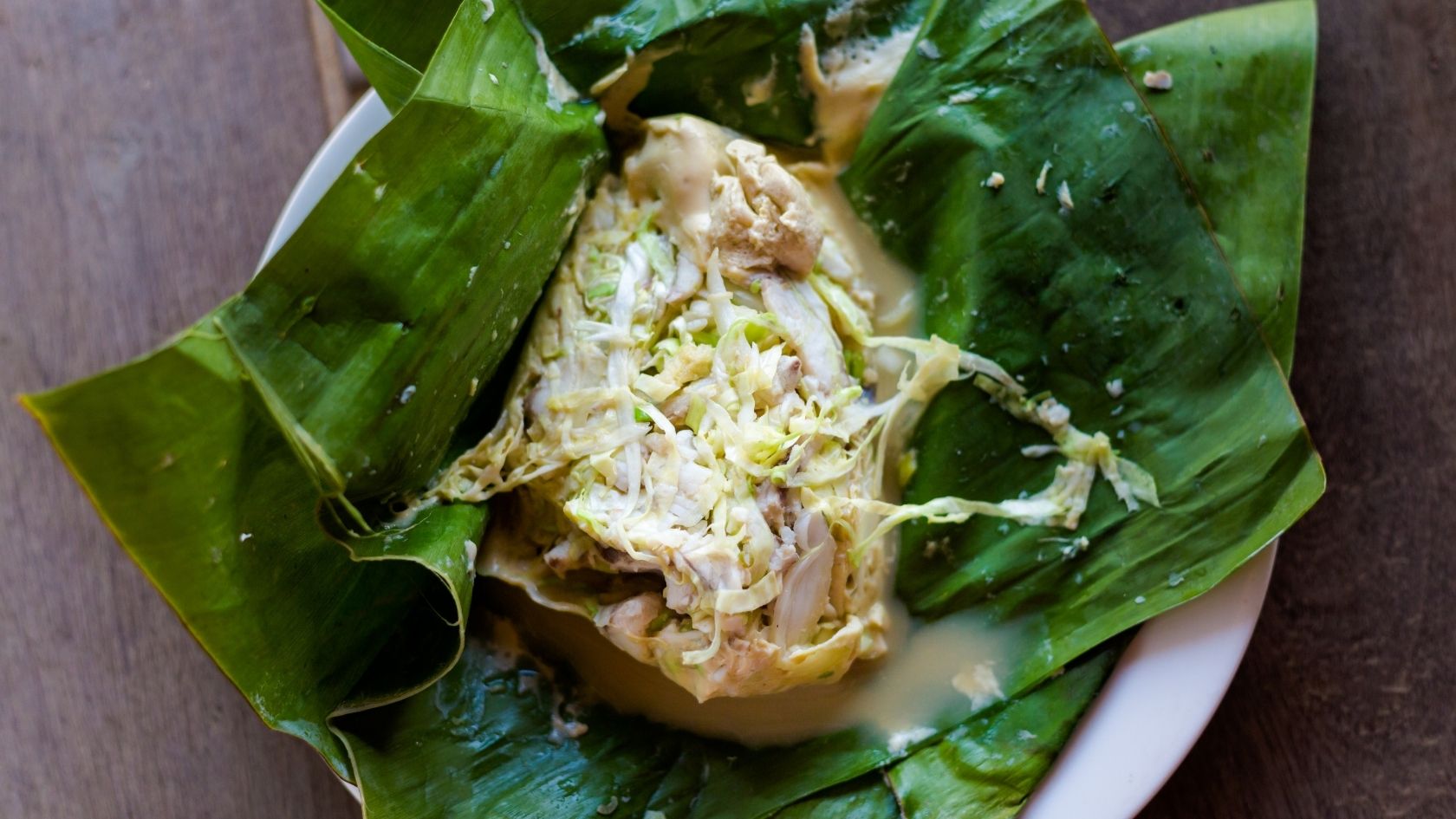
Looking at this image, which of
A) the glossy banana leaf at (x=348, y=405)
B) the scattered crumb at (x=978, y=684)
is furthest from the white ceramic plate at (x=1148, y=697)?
the glossy banana leaf at (x=348, y=405)

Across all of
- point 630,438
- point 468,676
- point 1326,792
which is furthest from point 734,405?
point 1326,792

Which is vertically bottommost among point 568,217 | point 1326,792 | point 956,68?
point 1326,792

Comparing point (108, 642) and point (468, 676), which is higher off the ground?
point (108, 642)

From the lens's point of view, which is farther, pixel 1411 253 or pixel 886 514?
pixel 1411 253

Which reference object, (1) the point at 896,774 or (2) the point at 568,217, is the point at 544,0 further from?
(1) the point at 896,774

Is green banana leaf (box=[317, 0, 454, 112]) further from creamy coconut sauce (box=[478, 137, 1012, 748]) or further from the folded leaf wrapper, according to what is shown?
creamy coconut sauce (box=[478, 137, 1012, 748])

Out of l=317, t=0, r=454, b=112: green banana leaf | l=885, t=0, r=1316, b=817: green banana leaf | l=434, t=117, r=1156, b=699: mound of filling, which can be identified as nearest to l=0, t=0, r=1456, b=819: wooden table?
l=885, t=0, r=1316, b=817: green banana leaf

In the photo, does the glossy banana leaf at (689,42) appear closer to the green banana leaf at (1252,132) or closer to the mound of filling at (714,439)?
the mound of filling at (714,439)
